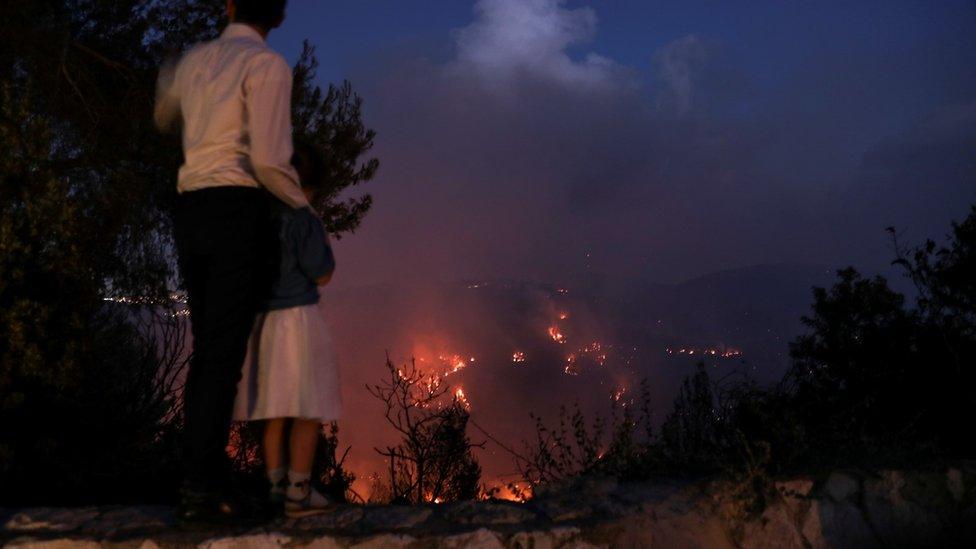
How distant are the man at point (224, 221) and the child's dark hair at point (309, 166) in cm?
31

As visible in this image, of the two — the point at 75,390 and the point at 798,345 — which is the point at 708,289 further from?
the point at 75,390

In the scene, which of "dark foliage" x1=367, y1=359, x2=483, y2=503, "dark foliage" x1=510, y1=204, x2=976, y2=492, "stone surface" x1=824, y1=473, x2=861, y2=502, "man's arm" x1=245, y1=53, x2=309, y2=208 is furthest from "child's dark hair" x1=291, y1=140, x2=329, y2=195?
"dark foliage" x1=367, y1=359, x2=483, y2=503

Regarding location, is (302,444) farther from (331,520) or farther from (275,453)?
(331,520)

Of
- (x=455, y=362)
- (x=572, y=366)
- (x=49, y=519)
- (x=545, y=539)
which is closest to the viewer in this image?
(x=545, y=539)

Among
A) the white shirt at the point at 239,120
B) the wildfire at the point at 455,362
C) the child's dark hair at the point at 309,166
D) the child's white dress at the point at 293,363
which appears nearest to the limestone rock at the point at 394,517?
the child's white dress at the point at 293,363

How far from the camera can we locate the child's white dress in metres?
2.86

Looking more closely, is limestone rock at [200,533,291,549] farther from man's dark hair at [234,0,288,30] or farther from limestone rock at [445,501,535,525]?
man's dark hair at [234,0,288,30]

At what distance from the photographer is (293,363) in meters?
2.88

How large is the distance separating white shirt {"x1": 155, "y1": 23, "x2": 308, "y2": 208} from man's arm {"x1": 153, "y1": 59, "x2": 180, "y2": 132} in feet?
0.42

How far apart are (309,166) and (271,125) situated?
0.47m

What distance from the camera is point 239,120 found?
9.30ft

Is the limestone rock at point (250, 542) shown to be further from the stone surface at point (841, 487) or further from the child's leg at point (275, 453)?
the stone surface at point (841, 487)

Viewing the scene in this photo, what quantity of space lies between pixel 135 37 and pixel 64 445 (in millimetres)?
5187

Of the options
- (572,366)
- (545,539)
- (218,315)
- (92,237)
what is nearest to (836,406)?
(545,539)
